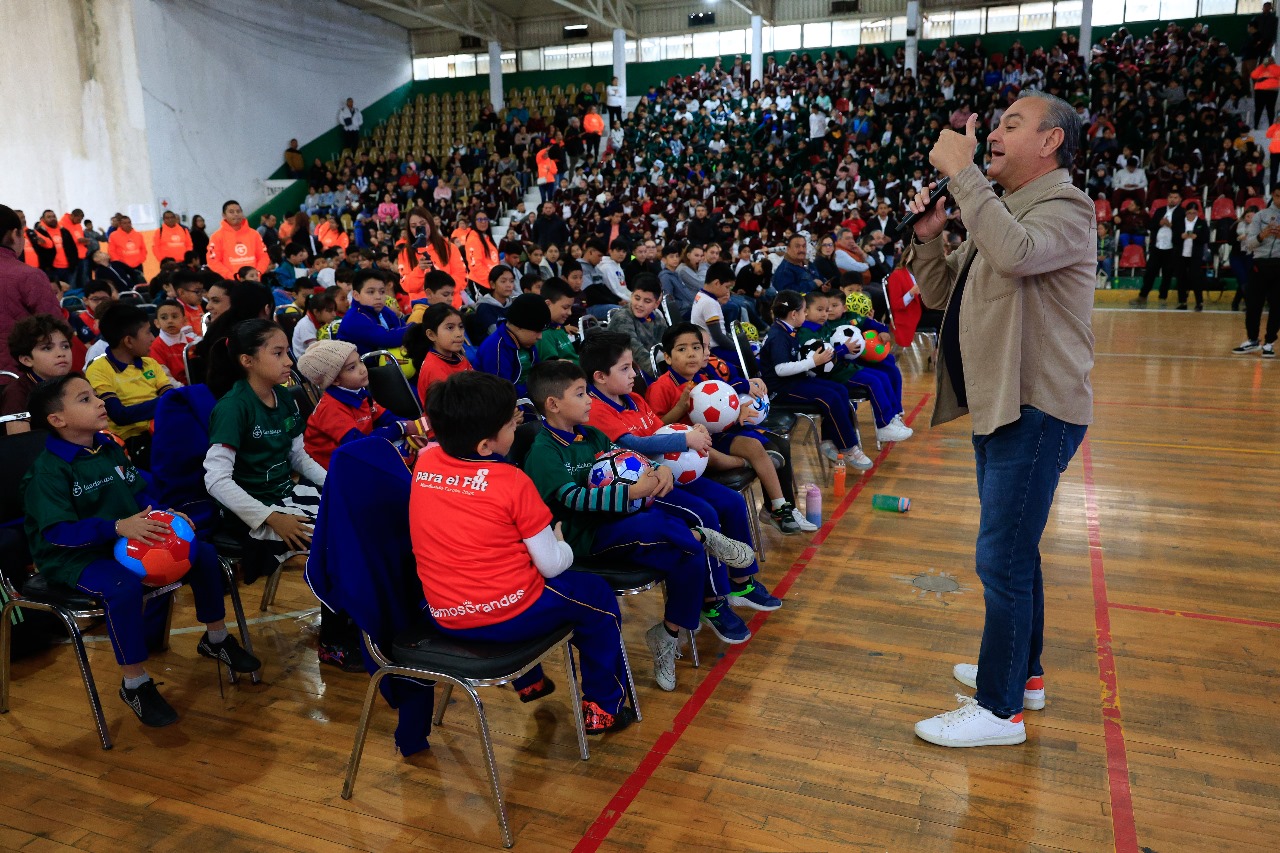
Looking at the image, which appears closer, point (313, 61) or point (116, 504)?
point (116, 504)

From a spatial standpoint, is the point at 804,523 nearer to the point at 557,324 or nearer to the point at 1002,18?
the point at 557,324

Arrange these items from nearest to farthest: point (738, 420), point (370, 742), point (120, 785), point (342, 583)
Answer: point (342, 583), point (120, 785), point (370, 742), point (738, 420)

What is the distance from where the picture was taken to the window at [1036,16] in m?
18.7

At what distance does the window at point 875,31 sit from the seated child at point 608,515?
2020cm

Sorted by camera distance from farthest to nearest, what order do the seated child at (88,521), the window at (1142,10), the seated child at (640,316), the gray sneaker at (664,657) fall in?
the window at (1142,10) → the seated child at (640,316) → the gray sneaker at (664,657) → the seated child at (88,521)

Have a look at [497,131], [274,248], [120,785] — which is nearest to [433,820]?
[120,785]

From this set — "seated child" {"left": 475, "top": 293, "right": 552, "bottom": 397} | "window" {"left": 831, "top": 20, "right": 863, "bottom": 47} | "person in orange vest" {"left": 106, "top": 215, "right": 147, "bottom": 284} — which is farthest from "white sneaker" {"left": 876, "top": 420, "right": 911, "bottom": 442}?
"window" {"left": 831, "top": 20, "right": 863, "bottom": 47}

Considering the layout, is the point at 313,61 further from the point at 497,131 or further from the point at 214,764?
the point at 214,764

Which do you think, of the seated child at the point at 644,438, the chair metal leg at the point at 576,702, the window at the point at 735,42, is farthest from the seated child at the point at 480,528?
the window at the point at 735,42

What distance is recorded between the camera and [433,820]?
2164 millimetres

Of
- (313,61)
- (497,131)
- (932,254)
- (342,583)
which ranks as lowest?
(342,583)

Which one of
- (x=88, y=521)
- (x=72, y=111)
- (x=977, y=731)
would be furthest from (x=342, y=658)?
(x=72, y=111)

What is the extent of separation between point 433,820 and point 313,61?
2010 cm

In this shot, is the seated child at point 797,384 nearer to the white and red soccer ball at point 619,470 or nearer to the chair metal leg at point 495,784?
the white and red soccer ball at point 619,470
